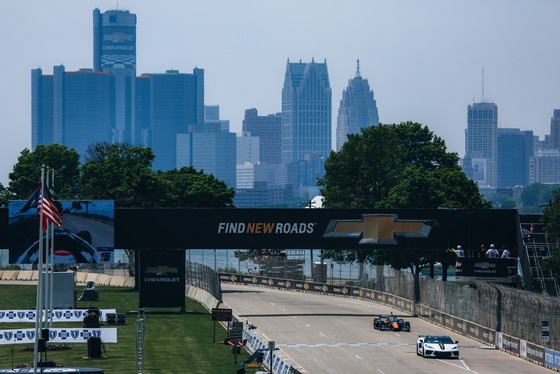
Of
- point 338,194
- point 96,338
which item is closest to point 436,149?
point 338,194

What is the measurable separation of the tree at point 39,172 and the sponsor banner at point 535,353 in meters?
91.6

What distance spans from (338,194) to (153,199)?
813 inches

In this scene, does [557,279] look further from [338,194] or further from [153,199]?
[153,199]

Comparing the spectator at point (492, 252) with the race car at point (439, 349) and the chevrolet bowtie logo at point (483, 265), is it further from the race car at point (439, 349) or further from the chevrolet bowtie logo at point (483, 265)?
the race car at point (439, 349)

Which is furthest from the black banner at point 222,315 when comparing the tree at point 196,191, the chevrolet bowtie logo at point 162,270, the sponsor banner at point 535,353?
the tree at point 196,191

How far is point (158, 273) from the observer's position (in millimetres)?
70438

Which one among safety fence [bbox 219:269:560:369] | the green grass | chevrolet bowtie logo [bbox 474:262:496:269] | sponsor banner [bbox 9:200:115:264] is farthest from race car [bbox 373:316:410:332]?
sponsor banner [bbox 9:200:115:264]

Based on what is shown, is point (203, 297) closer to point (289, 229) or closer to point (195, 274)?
point (195, 274)

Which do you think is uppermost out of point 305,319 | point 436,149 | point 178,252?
point 436,149

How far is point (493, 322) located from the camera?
59.0 meters

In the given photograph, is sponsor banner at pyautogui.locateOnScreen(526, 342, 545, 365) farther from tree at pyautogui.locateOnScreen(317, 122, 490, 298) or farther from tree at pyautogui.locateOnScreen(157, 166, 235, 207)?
tree at pyautogui.locateOnScreen(157, 166, 235, 207)

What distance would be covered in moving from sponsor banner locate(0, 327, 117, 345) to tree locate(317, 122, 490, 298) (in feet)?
152

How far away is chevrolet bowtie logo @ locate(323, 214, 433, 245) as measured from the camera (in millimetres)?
68812

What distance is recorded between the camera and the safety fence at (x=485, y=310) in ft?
166
